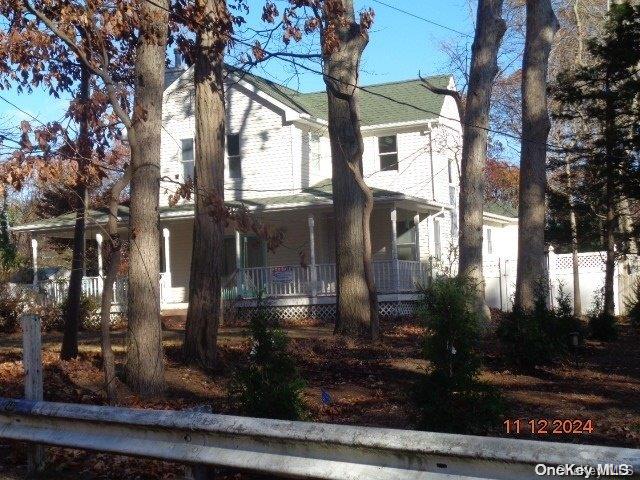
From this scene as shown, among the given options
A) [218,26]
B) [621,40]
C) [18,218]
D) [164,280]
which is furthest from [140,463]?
[18,218]

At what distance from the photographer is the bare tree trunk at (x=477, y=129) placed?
→ 2038 centimetres

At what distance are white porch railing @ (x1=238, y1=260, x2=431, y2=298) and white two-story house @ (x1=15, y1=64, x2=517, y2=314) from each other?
32 mm

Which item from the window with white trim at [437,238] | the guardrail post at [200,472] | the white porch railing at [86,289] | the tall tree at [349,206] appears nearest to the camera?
the guardrail post at [200,472]

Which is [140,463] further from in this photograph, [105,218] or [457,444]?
[105,218]

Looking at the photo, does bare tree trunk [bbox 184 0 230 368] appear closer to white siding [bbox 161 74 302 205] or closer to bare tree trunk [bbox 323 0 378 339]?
bare tree trunk [bbox 323 0 378 339]

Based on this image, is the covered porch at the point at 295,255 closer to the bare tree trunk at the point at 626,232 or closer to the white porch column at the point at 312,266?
the white porch column at the point at 312,266

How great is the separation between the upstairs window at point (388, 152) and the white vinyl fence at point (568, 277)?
5406 millimetres

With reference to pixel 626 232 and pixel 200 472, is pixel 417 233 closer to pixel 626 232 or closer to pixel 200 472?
pixel 626 232

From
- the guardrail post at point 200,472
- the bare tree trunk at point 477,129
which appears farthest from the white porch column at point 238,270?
the guardrail post at point 200,472

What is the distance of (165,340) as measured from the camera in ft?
60.3

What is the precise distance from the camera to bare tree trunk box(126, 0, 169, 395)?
11070 mm

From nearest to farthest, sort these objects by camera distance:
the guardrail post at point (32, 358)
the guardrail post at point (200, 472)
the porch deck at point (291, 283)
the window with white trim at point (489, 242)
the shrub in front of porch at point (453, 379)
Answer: the guardrail post at point (200, 472) < the guardrail post at point (32, 358) < the shrub in front of porch at point (453, 379) < the porch deck at point (291, 283) < the window with white trim at point (489, 242)

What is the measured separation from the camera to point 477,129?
818 inches

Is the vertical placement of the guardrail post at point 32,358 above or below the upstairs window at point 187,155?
below
